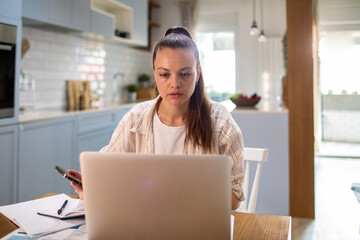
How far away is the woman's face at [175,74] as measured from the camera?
1.31 m

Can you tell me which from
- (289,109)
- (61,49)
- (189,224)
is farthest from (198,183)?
(61,49)

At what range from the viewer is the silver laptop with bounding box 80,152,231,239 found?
Result: 0.75 m

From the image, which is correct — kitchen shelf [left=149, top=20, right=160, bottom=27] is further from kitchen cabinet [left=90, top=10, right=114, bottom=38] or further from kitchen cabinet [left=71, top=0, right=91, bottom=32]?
kitchen cabinet [left=71, top=0, right=91, bottom=32]

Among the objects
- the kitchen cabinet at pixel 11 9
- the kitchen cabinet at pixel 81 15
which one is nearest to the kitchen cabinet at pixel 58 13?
the kitchen cabinet at pixel 81 15

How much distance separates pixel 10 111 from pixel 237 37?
16.6 feet

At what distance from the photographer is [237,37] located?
6719 mm

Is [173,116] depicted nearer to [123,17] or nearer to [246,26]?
[123,17]

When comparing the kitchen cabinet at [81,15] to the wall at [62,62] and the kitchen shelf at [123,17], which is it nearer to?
the wall at [62,62]

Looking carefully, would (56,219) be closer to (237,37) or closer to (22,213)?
(22,213)

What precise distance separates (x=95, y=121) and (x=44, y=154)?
0.90m

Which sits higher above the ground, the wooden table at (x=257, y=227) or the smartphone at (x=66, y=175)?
the smartphone at (x=66, y=175)

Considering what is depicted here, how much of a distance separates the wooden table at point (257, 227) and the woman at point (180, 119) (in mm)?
151

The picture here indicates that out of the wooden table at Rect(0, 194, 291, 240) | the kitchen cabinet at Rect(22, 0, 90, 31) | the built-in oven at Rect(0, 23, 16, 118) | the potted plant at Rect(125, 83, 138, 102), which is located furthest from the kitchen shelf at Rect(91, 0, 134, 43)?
the wooden table at Rect(0, 194, 291, 240)

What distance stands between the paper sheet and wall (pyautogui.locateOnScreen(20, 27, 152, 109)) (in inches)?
93.6
